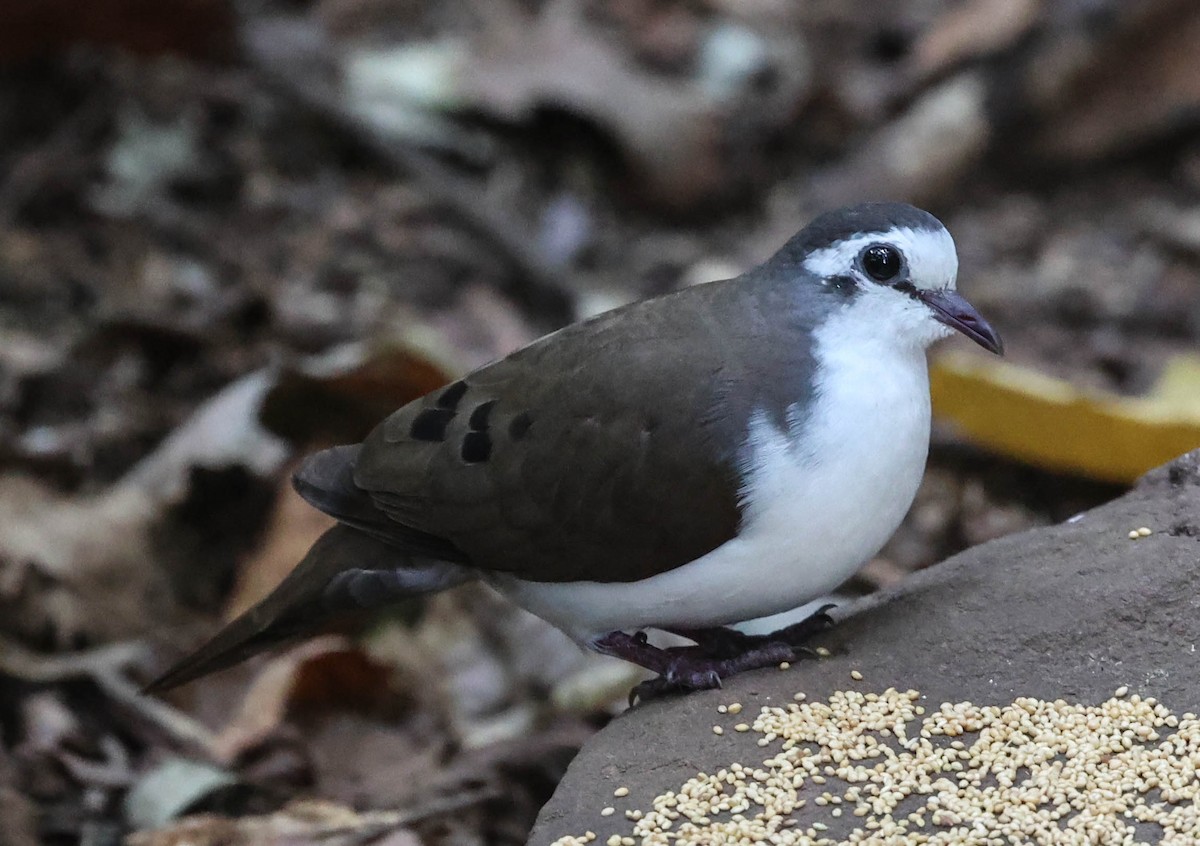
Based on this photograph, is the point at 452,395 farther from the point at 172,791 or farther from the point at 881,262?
the point at 172,791

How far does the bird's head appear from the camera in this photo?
3486 mm

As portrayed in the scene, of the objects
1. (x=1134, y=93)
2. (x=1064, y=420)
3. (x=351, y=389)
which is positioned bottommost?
(x=1064, y=420)

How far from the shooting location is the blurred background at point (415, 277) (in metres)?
4.57

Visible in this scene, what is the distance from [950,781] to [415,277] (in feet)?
15.1

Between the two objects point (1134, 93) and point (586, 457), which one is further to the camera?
point (1134, 93)

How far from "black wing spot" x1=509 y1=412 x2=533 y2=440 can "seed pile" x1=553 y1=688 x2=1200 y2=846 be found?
822 millimetres

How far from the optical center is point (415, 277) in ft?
23.5

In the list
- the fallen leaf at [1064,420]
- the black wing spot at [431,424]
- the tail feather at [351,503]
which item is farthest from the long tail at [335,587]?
the fallen leaf at [1064,420]

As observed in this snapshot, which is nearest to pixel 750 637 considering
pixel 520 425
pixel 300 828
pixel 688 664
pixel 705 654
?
pixel 705 654

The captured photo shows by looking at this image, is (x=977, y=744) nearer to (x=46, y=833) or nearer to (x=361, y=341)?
(x=46, y=833)

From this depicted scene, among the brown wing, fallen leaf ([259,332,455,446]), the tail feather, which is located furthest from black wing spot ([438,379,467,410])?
fallen leaf ([259,332,455,446])

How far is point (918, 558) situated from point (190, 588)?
7.58 ft

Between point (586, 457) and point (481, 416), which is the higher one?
point (481, 416)

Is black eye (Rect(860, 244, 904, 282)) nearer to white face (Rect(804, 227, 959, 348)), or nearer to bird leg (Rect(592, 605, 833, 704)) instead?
white face (Rect(804, 227, 959, 348))
